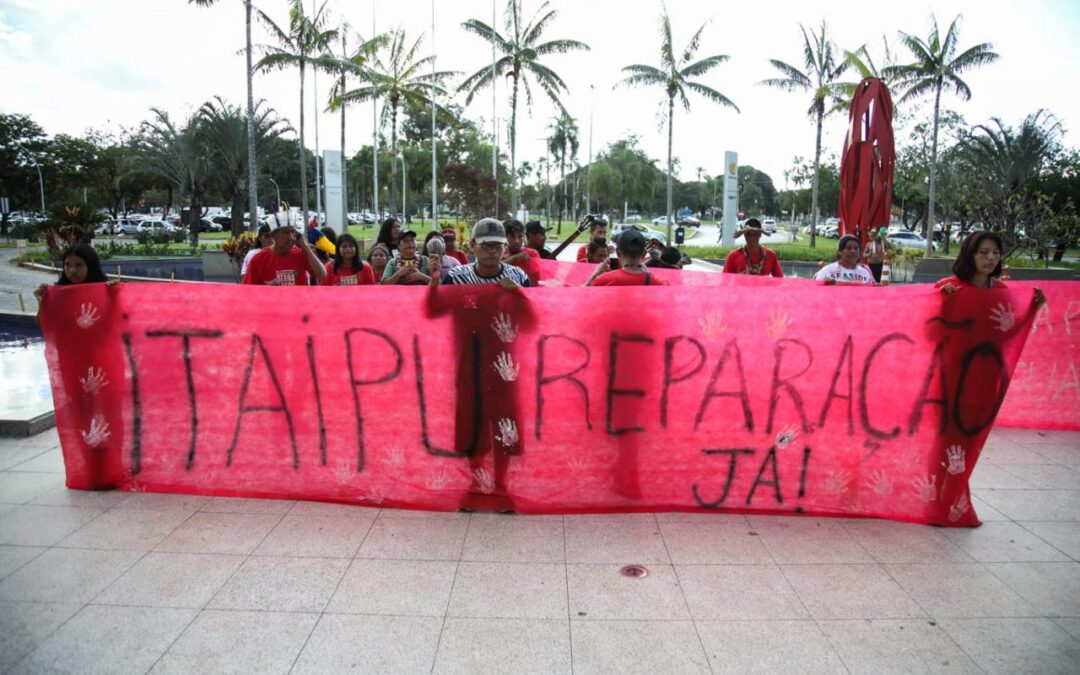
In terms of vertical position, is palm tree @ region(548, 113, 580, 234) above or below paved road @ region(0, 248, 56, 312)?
above

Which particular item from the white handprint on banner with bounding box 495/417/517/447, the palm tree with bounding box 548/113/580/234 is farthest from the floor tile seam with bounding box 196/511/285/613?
the palm tree with bounding box 548/113/580/234

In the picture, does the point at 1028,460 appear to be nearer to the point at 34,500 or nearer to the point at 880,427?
the point at 880,427

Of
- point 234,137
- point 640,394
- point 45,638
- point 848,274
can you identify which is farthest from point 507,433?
point 234,137

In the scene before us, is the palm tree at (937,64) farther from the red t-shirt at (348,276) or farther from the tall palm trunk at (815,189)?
the red t-shirt at (348,276)

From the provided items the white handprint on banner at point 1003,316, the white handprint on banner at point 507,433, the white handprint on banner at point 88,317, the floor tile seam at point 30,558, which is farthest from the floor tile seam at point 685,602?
the white handprint on banner at point 88,317

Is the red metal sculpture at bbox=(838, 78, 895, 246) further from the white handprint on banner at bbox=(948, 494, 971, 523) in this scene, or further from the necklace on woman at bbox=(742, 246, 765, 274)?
the white handprint on banner at bbox=(948, 494, 971, 523)

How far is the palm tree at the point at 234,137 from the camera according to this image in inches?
1503

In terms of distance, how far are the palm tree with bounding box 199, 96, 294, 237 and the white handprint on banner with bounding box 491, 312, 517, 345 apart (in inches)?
1491

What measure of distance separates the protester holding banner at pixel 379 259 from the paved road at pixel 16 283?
9.85 metres

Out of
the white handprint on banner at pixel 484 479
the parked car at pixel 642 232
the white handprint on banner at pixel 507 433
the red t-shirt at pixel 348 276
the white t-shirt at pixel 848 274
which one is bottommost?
the white handprint on banner at pixel 484 479

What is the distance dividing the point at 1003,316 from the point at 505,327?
8.79 ft

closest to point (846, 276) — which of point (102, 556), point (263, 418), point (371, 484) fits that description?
point (371, 484)

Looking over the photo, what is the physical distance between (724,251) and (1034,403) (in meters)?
24.2

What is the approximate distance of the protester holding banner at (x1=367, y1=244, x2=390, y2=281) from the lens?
5.94 metres
